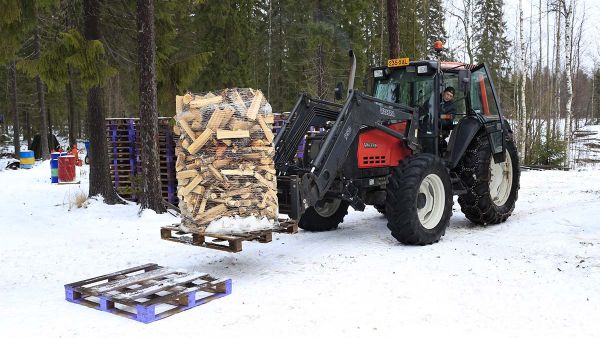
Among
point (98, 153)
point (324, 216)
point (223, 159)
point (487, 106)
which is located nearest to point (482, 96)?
point (487, 106)

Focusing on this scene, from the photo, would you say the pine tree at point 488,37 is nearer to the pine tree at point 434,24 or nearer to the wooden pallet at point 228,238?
the pine tree at point 434,24

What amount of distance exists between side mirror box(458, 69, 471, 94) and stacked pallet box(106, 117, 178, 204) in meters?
6.23

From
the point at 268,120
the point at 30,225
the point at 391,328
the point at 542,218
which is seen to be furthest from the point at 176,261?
the point at 542,218

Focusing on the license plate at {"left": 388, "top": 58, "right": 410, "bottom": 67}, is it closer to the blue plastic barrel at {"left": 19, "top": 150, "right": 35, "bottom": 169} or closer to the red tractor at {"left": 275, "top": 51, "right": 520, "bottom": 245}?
the red tractor at {"left": 275, "top": 51, "right": 520, "bottom": 245}

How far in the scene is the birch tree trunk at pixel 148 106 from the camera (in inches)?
399

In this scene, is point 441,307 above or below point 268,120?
below

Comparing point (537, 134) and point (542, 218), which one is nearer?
point (542, 218)

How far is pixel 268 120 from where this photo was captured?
612 cm

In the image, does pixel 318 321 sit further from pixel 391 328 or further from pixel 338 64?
pixel 338 64

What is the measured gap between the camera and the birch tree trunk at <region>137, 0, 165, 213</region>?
1014 cm

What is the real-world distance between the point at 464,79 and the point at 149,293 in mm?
5421

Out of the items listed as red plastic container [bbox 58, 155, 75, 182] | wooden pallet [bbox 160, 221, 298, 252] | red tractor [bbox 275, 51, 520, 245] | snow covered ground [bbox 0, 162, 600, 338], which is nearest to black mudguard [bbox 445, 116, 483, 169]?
red tractor [bbox 275, 51, 520, 245]

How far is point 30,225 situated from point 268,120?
621 cm

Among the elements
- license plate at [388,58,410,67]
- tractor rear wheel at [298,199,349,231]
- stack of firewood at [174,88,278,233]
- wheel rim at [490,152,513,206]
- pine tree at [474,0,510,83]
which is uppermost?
pine tree at [474,0,510,83]
